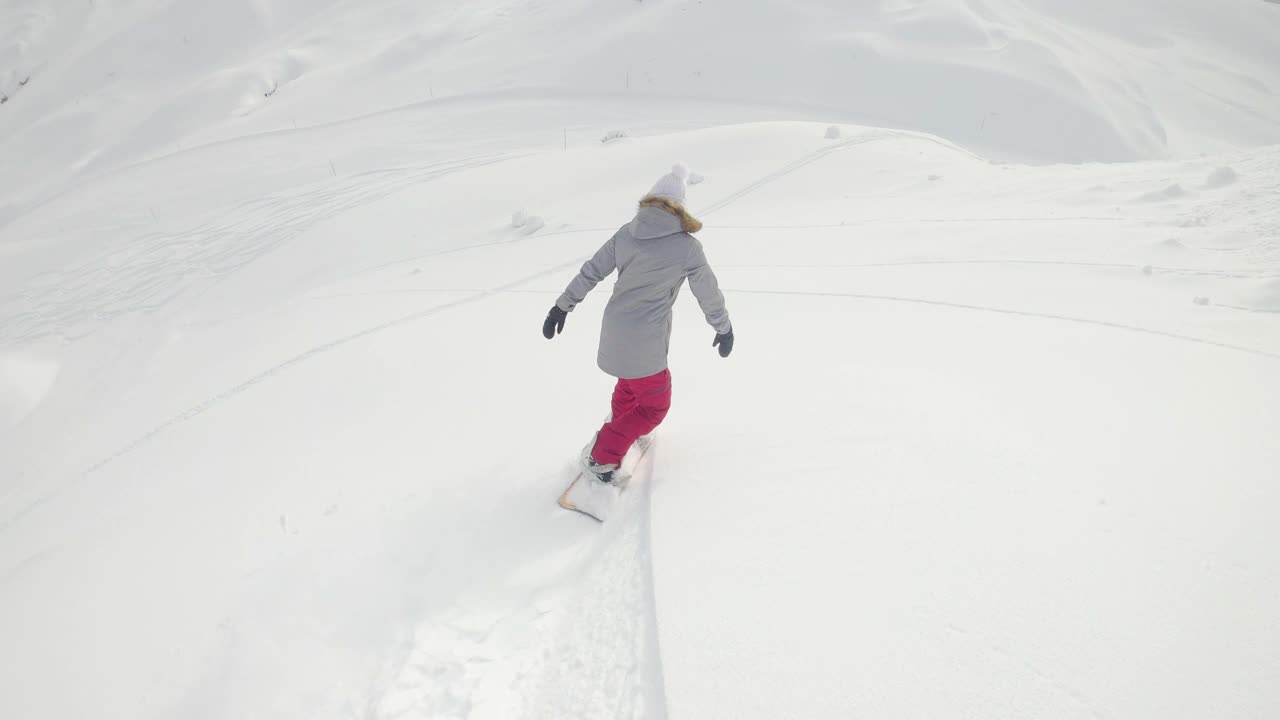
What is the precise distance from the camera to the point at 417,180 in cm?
875

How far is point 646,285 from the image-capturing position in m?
2.30

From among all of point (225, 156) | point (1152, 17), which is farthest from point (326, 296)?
point (1152, 17)

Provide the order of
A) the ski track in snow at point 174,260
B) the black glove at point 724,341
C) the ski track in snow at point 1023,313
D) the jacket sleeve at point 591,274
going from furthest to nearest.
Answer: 1. the ski track in snow at point 174,260
2. the ski track in snow at point 1023,313
3. the black glove at point 724,341
4. the jacket sleeve at point 591,274

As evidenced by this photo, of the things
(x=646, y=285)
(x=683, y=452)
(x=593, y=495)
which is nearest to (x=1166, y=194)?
(x=683, y=452)

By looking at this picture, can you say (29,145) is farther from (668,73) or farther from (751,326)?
(751,326)

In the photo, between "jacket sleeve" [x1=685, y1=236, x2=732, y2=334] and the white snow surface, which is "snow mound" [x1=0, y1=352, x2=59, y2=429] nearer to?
the white snow surface

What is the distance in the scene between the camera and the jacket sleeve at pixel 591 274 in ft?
7.77

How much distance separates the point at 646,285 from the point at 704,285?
0.24 meters

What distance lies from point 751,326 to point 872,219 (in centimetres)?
263

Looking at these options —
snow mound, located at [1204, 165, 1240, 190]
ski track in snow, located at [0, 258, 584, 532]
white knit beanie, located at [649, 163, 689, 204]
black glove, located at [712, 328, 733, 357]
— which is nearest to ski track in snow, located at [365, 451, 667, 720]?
black glove, located at [712, 328, 733, 357]

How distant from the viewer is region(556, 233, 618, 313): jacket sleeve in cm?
237

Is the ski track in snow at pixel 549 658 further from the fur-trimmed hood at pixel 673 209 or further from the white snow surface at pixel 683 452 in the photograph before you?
the fur-trimmed hood at pixel 673 209

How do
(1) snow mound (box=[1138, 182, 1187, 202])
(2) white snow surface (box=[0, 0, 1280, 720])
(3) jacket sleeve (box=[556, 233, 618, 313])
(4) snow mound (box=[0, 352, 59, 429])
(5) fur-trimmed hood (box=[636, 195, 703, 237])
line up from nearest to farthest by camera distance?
(2) white snow surface (box=[0, 0, 1280, 720]) < (5) fur-trimmed hood (box=[636, 195, 703, 237]) < (3) jacket sleeve (box=[556, 233, 618, 313]) < (1) snow mound (box=[1138, 182, 1187, 202]) < (4) snow mound (box=[0, 352, 59, 429])

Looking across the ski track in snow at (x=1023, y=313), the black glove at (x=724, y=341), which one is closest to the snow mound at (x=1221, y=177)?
the ski track in snow at (x=1023, y=313)
